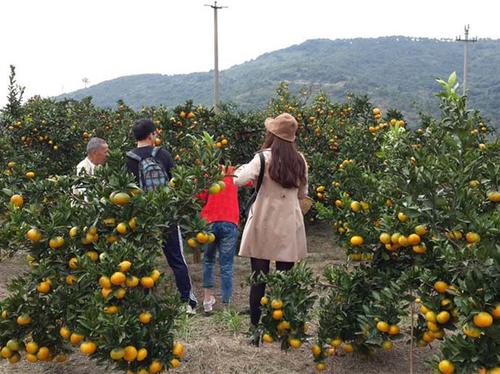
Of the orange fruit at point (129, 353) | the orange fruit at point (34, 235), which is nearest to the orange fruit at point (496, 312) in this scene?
the orange fruit at point (129, 353)

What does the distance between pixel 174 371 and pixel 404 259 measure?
1493mm

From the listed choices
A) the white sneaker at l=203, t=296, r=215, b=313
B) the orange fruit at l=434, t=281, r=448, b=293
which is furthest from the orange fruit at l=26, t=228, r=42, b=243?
the white sneaker at l=203, t=296, r=215, b=313

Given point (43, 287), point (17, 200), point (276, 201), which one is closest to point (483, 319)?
point (276, 201)

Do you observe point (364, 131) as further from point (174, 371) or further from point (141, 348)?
point (141, 348)

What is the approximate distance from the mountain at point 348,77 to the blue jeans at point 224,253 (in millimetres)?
41517

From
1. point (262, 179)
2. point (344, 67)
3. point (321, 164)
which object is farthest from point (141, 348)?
point (344, 67)

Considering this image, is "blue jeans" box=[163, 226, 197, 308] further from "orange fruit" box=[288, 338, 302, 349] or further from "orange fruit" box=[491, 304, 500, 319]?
"orange fruit" box=[491, 304, 500, 319]

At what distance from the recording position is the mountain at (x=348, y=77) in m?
55.5

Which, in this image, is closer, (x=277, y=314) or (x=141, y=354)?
(x=141, y=354)

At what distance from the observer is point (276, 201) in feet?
11.4

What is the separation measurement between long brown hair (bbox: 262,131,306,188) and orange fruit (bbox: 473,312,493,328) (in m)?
1.60

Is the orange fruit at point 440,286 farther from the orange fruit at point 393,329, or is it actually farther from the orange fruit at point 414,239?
the orange fruit at point 393,329

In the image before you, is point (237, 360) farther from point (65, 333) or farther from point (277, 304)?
point (65, 333)

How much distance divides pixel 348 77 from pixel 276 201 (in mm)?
65763
